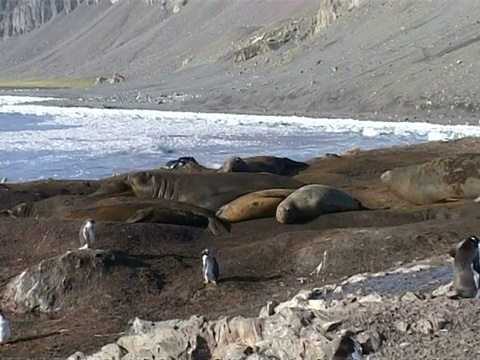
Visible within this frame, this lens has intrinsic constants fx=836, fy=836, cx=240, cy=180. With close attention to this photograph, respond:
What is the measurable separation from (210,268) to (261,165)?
7.31 metres

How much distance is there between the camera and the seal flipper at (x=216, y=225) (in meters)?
10.6

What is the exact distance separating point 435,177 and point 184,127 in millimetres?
25022

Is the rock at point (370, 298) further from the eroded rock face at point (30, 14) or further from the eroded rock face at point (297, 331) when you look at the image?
the eroded rock face at point (30, 14)

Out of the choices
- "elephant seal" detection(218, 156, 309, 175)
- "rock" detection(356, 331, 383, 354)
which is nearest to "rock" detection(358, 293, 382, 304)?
"rock" detection(356, 331, 383, 354)

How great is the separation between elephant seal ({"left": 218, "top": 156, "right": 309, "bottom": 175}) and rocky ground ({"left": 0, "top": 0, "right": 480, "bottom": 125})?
1770 centimetres

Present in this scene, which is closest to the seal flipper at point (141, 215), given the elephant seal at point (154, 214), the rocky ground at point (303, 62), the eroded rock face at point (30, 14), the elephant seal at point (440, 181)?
the elephant seal at point (154, 214)

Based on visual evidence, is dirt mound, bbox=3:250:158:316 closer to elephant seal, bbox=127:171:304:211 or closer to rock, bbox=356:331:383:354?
elephant seal, bbox=127:171:304:211

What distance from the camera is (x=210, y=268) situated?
8539 millimetres

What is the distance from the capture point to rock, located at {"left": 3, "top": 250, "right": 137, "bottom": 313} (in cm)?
871

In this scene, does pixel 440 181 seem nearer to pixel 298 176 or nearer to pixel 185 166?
pixel 298 176

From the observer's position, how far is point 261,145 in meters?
27.5

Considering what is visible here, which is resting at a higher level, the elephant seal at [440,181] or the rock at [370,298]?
the rock at [370,298]

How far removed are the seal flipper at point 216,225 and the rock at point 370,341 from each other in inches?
221

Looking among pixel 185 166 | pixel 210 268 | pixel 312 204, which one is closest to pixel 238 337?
pixel 210 268
